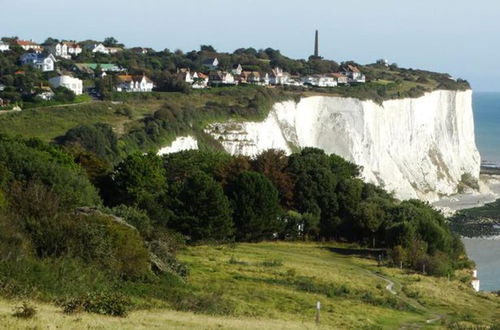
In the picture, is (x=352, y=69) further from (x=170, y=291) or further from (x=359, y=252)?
(x=170, y=291)

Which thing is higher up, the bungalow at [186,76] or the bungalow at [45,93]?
the bungalow at [186,76]

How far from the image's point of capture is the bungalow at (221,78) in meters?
98.5

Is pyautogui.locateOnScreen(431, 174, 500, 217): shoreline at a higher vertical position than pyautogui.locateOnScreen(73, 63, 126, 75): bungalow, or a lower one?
lower

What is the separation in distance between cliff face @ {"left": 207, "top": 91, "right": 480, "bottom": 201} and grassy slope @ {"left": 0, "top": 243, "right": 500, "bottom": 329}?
36.8m

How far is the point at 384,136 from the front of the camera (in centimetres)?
9350

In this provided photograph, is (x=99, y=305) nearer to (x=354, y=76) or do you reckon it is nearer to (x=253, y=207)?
(x=253, y=207)

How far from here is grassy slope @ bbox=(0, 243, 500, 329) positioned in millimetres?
16156

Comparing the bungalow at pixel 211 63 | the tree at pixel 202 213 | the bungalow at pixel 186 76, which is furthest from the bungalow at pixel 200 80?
the tree at pixel 202 213

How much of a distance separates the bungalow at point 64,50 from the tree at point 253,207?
75.0 meters

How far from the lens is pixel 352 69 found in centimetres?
12150

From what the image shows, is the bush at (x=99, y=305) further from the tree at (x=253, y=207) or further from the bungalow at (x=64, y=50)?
the bungalow at (x=64, y=50)

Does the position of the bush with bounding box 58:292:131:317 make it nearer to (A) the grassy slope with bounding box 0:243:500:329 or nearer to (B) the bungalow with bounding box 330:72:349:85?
(A) the grassy slope with bounding box 0:243:500:329

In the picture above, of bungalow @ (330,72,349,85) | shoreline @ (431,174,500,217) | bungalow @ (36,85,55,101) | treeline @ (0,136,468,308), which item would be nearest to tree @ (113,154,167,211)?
treeline @ (0,136,468,308)

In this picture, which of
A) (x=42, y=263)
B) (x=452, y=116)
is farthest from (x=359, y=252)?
(x=452, y=116)
